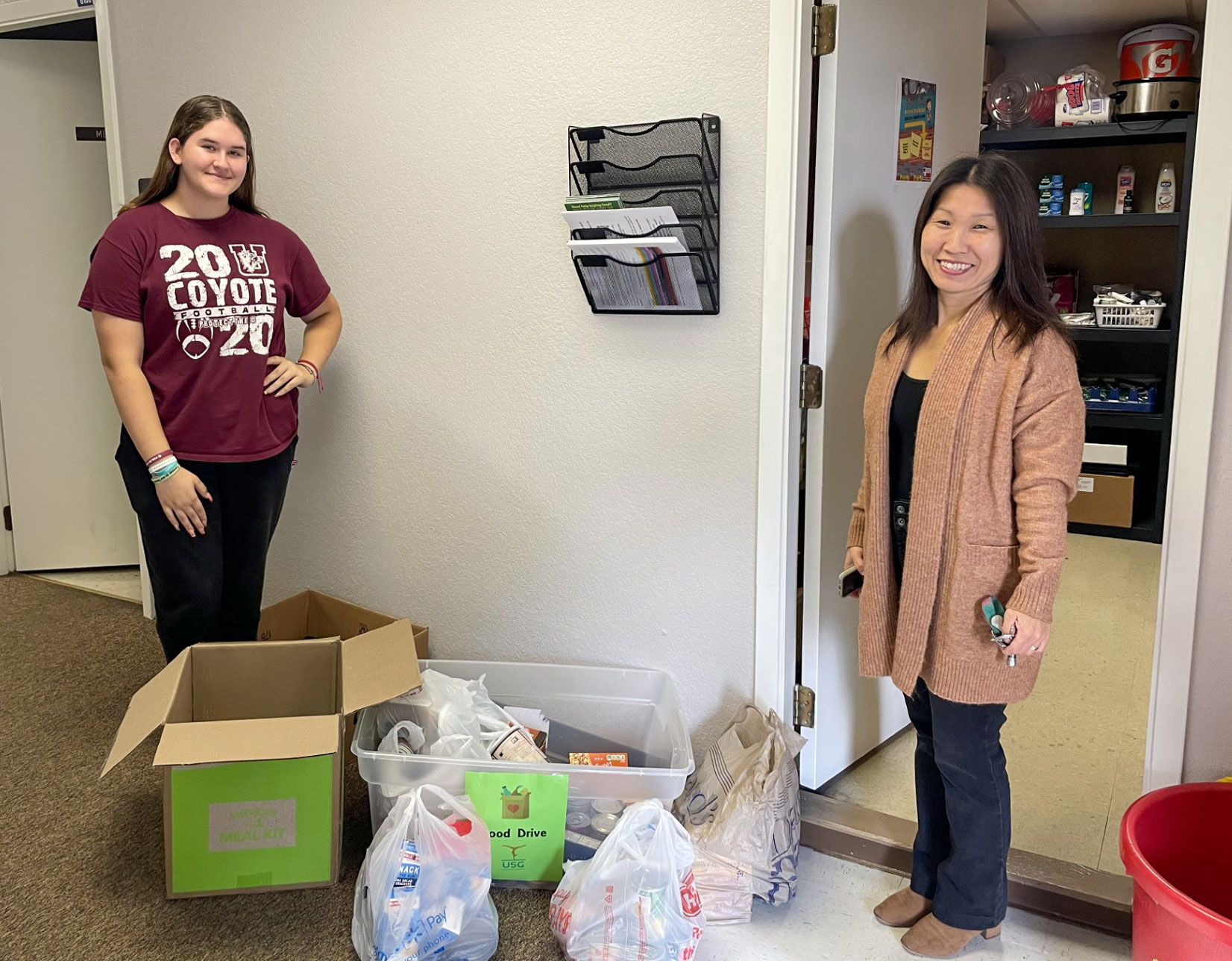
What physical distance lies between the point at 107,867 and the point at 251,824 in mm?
373

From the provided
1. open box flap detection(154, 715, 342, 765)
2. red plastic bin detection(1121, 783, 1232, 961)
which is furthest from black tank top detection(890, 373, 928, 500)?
open box flap detection(154, 715, 342, 765)

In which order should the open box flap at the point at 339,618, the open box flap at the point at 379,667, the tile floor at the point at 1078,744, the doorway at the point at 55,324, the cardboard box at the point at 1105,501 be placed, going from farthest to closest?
1. the cardboard box at the point at 1105,501
2. the doorway at the point at 55,324
3. the open box flap at the point at 339,618
4. the tile floor at the point at 1078,744
5. the open box flap at the point at 379,667

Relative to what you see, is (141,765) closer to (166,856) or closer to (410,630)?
(166,856)

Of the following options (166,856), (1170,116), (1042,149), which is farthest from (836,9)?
(1042,149)

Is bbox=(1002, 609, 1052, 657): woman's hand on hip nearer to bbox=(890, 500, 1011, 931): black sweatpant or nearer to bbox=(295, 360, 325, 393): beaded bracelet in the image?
bbox=(890, 500, 1011, 931): black sweatpant

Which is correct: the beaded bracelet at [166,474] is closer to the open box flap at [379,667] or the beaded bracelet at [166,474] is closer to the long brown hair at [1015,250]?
the open box flap at [379,667]

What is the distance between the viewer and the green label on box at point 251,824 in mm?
1939

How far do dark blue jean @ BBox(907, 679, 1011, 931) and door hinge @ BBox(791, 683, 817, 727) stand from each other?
0.40m

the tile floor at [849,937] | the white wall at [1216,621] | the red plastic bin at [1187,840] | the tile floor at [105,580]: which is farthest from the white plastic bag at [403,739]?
the tile floor at [105,580]

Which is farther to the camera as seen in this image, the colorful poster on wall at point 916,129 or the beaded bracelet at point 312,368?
the beaded bracelet at point 312,368

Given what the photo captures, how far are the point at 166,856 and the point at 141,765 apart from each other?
0.63 metres

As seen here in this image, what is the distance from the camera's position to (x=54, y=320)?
3707 millimetres

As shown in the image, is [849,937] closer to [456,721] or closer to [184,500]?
[456,721]

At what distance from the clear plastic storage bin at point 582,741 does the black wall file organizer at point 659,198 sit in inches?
33.3
